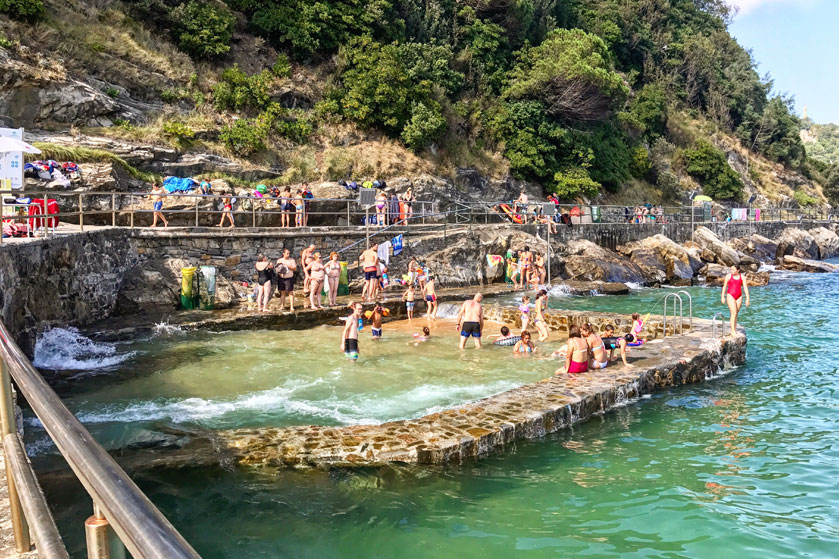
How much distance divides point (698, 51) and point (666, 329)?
5317 centimetres

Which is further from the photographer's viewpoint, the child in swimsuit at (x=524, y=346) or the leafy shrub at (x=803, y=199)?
the leafy shrub at (x=803, y=199)

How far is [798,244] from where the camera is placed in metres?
43.5

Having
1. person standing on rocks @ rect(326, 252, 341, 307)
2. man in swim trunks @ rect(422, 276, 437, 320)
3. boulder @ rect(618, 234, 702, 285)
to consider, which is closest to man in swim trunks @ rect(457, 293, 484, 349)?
man in swim trunks @ rect(422, 276, 437, 320)

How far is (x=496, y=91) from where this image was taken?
38.7 metres

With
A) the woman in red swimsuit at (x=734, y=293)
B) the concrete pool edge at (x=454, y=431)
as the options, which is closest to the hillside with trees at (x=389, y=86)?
the woman in red swimsuit at (x=734, y=293)

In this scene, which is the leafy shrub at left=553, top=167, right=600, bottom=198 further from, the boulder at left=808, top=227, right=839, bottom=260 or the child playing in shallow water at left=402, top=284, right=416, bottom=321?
the boulder at left=808, top=227, right=839, bottom=260

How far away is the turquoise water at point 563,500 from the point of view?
233 inches

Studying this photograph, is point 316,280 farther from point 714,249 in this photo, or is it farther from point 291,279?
point 714,249

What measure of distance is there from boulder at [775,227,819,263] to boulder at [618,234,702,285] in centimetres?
1295

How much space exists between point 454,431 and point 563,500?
5.49ft

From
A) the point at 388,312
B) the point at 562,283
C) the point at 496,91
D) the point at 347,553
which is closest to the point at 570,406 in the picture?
the point at 347,553

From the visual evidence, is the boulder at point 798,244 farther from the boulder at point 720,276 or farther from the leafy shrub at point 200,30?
the leafy shrub at point 200,30

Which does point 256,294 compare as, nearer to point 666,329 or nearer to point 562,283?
point 666,329

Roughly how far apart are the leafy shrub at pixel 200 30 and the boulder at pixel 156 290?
15428 mm
